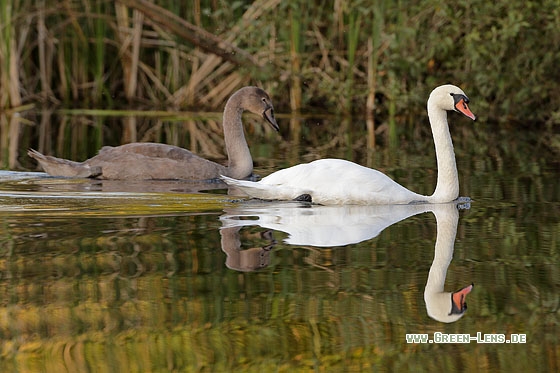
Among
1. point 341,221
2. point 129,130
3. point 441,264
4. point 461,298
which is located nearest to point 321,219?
point 341,221

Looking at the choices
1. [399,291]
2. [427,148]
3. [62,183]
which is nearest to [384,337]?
[399,291]

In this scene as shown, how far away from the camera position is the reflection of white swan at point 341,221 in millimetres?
5887

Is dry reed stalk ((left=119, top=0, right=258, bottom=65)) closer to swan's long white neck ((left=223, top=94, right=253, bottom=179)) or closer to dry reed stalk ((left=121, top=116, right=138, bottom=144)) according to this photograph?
dry reed stalk ((left=121, top=116, right=138, bottom=144))

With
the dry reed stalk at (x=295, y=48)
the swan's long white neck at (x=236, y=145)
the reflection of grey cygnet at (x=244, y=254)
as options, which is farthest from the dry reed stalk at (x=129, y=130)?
the reflection of grey cygnet at (x=244, y=254)

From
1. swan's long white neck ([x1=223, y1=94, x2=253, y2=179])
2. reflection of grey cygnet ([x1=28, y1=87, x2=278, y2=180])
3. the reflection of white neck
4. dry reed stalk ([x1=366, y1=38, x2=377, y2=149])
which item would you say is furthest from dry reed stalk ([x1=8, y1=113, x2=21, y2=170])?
dry reed stalk ([x1=366, y1=38, x2=377, y2=149])

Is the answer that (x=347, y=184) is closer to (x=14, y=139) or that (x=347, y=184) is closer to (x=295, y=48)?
(x=14, y=139)

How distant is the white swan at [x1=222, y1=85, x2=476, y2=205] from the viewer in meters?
7.24

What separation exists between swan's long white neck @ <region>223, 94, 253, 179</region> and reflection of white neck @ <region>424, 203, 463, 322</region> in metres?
2.59

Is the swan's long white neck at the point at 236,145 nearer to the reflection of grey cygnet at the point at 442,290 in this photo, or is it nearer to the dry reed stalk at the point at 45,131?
the dry reed stalk at the point at 45,131

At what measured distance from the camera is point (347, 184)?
723 centimetres

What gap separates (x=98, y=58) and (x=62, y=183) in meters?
10.1

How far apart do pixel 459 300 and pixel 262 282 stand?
83cm

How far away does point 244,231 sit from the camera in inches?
250

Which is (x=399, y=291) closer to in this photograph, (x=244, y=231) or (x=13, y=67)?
(x=244, y=231)
